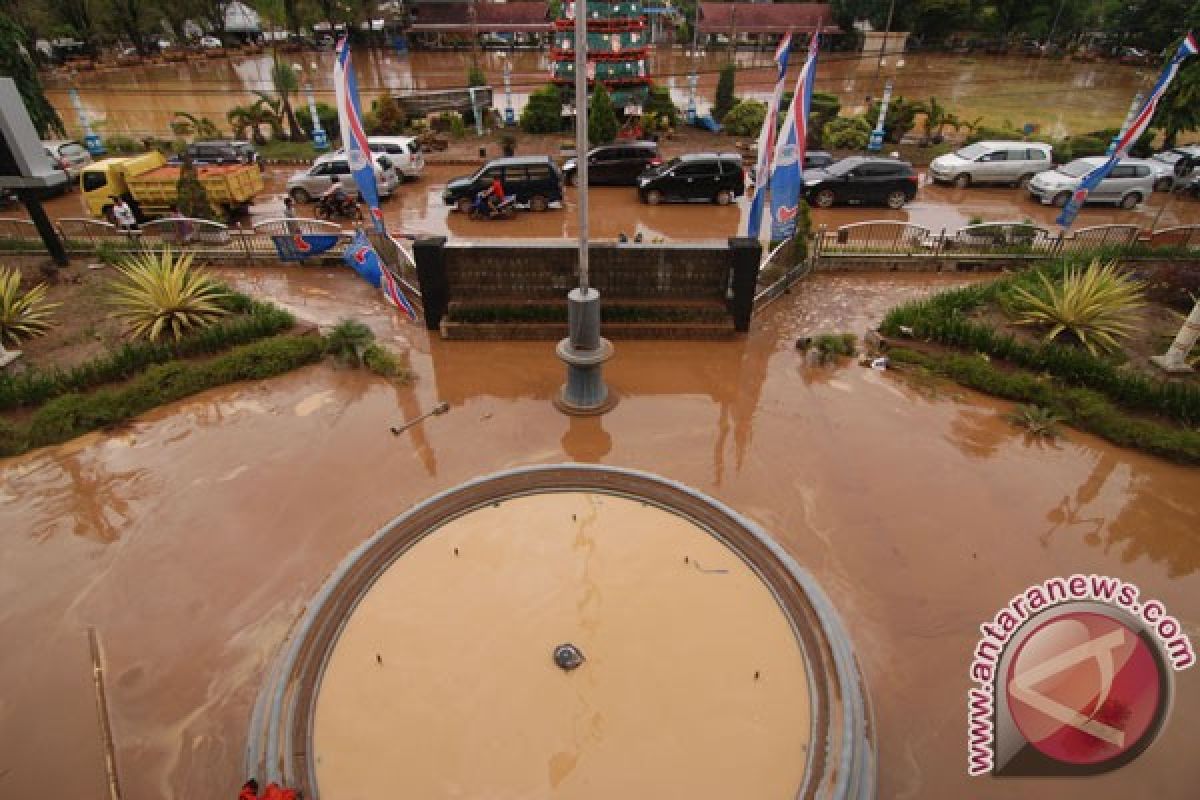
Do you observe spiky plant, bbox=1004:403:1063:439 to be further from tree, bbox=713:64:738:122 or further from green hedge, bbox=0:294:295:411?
tree, bbox=713:64:738:122

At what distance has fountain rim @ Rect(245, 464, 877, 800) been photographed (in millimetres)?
4496

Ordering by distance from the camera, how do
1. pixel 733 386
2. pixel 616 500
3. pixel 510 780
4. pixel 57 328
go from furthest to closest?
pixel 57 328, pixel 733 386, pixel 616 500, pixel 510 780

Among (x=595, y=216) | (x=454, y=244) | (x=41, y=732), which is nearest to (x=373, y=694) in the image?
(x=41, y=732)

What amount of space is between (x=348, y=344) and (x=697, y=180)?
37.4ft

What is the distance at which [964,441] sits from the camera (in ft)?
28.7

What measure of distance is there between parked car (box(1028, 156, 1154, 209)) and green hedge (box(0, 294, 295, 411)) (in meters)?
20.1

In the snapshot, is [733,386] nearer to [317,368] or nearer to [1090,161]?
[317,368]

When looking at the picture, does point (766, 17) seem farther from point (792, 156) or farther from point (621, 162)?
point (792, 156)

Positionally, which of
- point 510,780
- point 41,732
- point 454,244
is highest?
point 454,244

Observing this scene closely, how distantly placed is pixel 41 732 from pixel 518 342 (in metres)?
7.70

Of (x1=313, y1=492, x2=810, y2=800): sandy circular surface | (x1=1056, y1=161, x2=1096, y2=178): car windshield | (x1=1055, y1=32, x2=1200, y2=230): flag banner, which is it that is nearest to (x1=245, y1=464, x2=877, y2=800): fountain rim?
(x1=313, y1=492, x2=810, y2=800): sandy circular surface

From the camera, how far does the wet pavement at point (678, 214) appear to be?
54.2ft

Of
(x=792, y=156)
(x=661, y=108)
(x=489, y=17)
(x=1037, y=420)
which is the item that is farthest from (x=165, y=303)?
(x=489, y=17)

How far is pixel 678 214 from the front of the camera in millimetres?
17609
